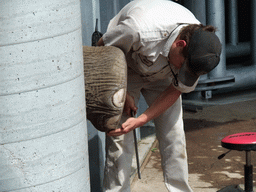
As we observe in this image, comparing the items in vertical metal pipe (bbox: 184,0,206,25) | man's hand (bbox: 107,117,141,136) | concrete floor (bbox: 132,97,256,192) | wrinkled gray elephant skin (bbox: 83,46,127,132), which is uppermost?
vertical metal pipe (bbox: 184,0,206,25)

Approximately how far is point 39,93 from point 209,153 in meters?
3.45

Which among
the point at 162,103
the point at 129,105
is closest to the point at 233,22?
the point at 162,103

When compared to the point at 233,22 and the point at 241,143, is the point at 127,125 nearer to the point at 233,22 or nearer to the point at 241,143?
the point at 241,143

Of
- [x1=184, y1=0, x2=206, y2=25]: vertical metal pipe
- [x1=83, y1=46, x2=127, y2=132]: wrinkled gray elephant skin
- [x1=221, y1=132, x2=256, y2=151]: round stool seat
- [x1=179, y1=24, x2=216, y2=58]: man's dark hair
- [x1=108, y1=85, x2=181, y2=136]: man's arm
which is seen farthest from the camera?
[x1=184, y1=0, x2=206, y2=25]: vertical metal pipe

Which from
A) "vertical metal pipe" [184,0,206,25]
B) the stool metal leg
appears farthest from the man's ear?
"vertical metal pipe" [184,0,206,25]

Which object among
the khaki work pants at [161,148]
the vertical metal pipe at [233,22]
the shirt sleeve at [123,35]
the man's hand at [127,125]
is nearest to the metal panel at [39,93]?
the shirt sleeve at [123,35]

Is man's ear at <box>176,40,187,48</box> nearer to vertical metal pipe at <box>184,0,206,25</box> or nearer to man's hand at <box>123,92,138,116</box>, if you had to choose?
man's hand at <box>123,92,138,116</box>

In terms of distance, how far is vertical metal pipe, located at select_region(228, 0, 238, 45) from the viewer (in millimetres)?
6949

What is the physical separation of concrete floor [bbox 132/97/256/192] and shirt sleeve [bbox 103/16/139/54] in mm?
1623

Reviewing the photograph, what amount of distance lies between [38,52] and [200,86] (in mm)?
5530

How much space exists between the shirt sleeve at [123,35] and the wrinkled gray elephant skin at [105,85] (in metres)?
0.35

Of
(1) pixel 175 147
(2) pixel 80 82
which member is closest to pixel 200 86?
(1) pixel 175 147

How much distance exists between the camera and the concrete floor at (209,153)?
3.70 metres

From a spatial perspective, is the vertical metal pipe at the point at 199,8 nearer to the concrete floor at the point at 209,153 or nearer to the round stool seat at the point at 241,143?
the concrete floor at the point at 209,153
